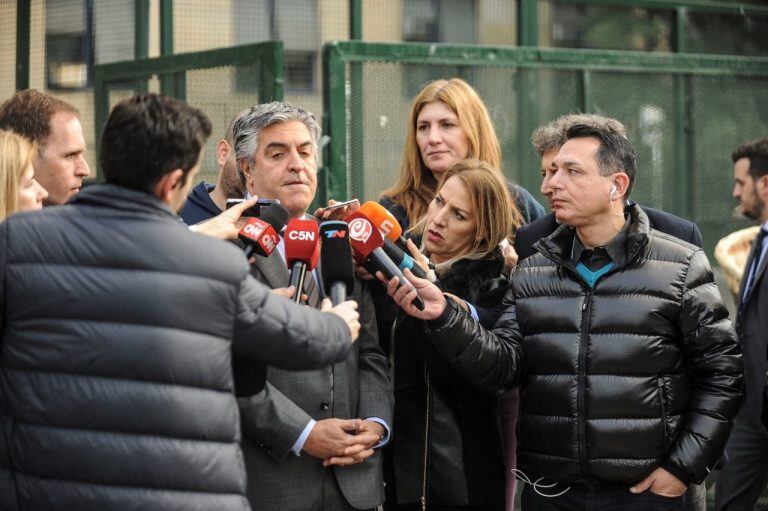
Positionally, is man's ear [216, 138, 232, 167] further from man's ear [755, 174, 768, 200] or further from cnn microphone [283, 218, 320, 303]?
man's ear [755, 174, 768, 200]

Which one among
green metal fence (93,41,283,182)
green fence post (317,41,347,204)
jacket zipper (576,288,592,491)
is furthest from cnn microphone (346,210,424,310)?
green metal fence (93,41,283,182)

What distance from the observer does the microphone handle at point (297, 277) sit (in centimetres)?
365

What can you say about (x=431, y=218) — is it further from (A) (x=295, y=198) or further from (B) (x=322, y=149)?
(B) (x=322, y=149)

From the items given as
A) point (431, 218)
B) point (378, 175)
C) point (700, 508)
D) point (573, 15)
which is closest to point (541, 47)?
point (573, 15)

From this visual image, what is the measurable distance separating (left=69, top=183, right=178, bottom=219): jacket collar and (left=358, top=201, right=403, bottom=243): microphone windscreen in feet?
3.22

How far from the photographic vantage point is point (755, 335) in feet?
21.8

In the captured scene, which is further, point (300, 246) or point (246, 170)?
point (246, 170)

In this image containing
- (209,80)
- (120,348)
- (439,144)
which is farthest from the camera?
(209,80)

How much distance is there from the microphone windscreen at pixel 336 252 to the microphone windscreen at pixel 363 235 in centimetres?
14

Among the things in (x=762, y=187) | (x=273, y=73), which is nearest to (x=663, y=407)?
(x=273, y=73)

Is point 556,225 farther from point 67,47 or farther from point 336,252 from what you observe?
point 67,47

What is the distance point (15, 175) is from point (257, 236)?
80 cm

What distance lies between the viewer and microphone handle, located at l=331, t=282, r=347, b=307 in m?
3.68

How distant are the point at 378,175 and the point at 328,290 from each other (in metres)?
2.55
